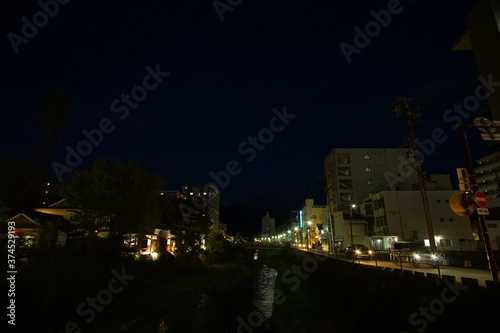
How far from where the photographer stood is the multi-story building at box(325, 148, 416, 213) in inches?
2456

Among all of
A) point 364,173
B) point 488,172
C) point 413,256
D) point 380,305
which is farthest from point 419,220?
point 380,305

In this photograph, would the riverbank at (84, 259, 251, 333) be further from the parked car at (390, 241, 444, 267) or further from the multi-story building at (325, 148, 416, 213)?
the multi-story building at (325, 148, 416, 213)

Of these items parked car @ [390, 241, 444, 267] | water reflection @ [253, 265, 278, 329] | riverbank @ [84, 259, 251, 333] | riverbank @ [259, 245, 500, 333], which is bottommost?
water reflection @ [253, 265, 278, 329]

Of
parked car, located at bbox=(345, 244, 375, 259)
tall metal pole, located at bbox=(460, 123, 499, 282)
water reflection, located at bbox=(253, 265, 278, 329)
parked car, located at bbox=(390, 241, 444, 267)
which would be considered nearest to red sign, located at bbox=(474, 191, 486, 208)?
tall metal pole, located at bbox=(460, 123, 499, 282)

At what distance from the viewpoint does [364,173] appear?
210 ft

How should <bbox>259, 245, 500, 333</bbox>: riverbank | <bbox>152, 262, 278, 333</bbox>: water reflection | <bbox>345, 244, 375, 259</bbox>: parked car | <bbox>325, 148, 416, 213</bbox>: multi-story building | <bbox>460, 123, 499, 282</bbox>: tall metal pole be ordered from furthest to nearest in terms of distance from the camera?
<bbox>325, 148, 416, 213</bbox>: multi-story building < <bbox>345, 244, 375, 259</bbox>: parked car < <bbox>152, 262, 278, 333</bbox>: water reflection < <bbox>460, 123, 499, 282</bbox>: tall metal pole < <bbox>259, 245, 500, 333</bbox>: riverbank

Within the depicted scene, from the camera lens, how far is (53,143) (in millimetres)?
50094

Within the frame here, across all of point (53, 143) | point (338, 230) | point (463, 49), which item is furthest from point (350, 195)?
point (53, 143)

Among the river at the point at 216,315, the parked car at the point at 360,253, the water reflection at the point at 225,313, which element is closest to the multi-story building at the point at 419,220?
the parked car at the point at 360,253

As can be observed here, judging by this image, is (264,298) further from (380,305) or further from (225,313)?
(380,305)

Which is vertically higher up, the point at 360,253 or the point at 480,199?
the point at 480,199

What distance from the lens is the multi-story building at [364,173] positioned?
6238cm

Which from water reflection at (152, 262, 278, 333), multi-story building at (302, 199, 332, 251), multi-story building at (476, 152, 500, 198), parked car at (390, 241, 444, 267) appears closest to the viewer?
water reflection at (152, 262, 278, 333)

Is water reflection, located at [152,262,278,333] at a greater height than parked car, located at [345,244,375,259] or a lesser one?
lesser
